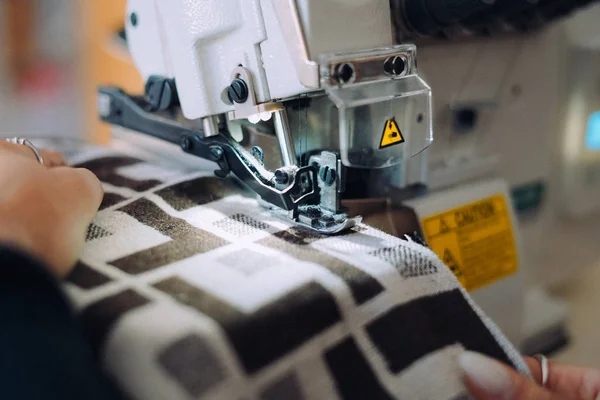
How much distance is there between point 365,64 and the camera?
0.66m

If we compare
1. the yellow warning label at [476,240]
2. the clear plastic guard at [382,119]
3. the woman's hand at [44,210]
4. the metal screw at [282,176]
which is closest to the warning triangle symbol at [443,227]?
the yellow warning label at [476,240]

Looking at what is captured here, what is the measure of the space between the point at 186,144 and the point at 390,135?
36 centimetres

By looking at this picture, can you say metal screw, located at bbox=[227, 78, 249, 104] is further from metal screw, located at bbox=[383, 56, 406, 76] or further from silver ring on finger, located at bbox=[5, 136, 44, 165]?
silver ring on finger, located at bbox=[5, 136, 44, 165]

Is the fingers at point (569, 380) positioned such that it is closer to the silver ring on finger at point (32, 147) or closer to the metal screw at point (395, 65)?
the metal screw at point (395, 65)

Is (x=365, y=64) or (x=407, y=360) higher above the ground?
(x=365, y=64)

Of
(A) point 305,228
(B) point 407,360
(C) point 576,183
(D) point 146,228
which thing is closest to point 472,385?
(B) point 407,360

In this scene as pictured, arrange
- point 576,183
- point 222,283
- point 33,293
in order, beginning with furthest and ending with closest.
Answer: point 576,183 < point 222,283 < point 33,293

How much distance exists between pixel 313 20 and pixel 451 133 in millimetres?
442

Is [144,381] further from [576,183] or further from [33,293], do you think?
[576,183]

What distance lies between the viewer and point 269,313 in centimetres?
55

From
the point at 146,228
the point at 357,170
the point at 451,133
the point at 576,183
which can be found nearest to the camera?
the point at 146,228

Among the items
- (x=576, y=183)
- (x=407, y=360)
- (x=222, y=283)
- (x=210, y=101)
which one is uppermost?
(x=210, y=101)

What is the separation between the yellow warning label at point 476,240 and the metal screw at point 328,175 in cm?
21

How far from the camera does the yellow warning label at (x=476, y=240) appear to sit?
889 millimetres
